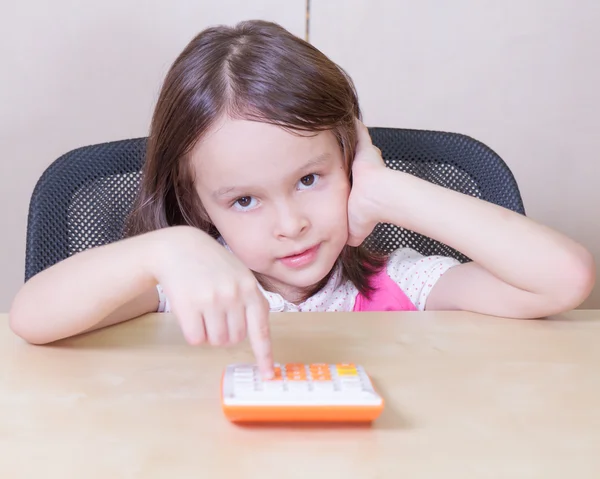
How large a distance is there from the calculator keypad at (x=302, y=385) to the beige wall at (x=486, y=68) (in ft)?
3.98

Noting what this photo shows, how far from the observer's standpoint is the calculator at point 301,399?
1.54ft

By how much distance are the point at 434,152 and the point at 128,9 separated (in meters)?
0.91

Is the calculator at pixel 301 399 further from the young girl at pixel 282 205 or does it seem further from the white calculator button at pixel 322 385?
the young girl at pixel 282 205

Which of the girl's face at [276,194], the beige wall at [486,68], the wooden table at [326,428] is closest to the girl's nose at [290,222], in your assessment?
the girl's face at [276,194]

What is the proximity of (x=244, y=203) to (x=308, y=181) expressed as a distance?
8 centimetres

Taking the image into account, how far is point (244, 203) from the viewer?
84 centimetres

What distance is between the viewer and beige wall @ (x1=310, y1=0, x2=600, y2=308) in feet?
5.40

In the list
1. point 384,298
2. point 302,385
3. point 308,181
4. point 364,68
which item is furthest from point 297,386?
point 364,68

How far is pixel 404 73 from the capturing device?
167cm

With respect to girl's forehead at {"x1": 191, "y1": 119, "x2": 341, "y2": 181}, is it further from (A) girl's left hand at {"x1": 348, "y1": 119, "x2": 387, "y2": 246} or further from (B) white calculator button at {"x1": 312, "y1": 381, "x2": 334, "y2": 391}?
(B) white calculator button at {"x1": 312, "y1": 381, "x2": 334, "y2": 391}

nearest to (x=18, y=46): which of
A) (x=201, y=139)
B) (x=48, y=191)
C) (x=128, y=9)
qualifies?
(x=128, y=9)

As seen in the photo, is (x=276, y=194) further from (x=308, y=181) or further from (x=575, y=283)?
(x=575, y=283)

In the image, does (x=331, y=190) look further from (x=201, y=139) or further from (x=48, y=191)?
(x=48, y=191)

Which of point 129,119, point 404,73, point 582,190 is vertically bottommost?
point 582,190
